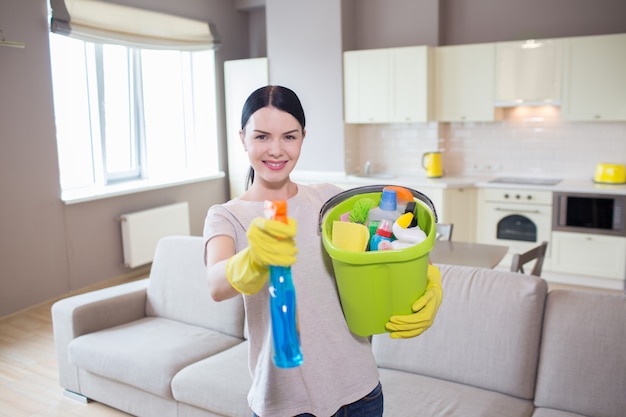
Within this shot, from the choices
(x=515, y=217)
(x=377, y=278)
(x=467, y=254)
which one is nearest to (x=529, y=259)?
(x=467, y=254)

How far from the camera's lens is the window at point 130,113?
17.0 ft

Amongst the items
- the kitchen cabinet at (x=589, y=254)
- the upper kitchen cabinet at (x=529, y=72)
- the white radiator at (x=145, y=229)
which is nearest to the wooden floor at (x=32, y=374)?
the white radiator at (x=145, y=229)

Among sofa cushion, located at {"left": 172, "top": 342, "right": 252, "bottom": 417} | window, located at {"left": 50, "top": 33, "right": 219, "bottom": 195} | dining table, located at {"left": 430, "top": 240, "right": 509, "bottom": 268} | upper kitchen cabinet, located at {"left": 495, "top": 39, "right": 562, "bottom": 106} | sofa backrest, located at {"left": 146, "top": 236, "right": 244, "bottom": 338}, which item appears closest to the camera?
sofa cushion, located at {"left": 172, "top": 342, "right": 252, "bottom": 417}

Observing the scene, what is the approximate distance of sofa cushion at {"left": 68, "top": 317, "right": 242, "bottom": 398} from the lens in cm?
272

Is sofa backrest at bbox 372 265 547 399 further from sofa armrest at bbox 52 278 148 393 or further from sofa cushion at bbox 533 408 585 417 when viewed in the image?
sofa armrest at bbox 52 278 148 393

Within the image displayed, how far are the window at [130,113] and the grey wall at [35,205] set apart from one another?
299mm

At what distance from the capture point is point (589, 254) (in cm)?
491

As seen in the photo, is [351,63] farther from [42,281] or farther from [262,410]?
[262,410]

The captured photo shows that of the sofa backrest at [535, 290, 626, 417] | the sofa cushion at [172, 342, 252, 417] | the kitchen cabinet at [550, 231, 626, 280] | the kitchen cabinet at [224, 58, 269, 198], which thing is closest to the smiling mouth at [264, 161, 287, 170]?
the sofa cushion at [172, 342, 252, 417]

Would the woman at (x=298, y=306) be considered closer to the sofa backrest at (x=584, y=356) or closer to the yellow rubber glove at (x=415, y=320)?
the yellow rubber glove at (x=415, y=320)

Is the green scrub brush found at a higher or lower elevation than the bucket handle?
lower

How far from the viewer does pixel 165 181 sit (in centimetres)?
597

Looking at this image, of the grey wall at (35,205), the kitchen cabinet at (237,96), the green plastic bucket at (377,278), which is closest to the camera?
the green plastic bucket at (377,278)

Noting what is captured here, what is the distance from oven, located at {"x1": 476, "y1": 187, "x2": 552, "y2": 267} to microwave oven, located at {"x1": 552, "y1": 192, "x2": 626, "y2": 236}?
81 millimetres
